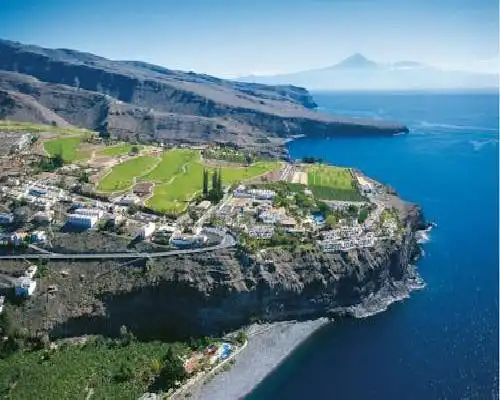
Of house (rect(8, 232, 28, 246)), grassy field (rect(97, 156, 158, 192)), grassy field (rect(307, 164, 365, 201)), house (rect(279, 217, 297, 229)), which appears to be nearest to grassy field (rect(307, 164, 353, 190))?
grassy field (rect(307, 164, 365, 201))

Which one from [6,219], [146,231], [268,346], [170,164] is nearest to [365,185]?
[170,164]

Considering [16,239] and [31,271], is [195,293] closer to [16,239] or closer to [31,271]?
[31,271]

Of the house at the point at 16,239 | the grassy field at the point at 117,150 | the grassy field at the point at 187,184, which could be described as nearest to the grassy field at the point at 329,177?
the grassy field at the point at 187,184

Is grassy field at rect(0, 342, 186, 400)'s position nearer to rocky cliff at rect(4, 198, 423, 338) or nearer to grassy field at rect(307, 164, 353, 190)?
rocky cliff at rect(4, 198, 423, 338)

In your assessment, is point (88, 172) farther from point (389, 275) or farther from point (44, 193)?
point (389, 275)

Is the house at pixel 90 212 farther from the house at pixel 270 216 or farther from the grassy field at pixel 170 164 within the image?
the house at pixel 270 216

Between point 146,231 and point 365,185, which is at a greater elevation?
point 365,185
